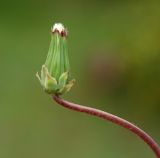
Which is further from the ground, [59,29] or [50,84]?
[59,29]

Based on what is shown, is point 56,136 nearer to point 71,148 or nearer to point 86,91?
point 71,148

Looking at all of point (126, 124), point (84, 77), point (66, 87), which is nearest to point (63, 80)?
point (66, 87)

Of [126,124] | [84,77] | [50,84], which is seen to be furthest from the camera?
[84,77]

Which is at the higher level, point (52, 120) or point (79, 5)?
point (79, 5)

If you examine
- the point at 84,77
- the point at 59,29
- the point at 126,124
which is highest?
the point at 84,77

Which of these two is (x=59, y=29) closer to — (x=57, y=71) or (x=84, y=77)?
(x=57, y=71)

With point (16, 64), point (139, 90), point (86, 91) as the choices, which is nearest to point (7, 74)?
point (16, 64)
